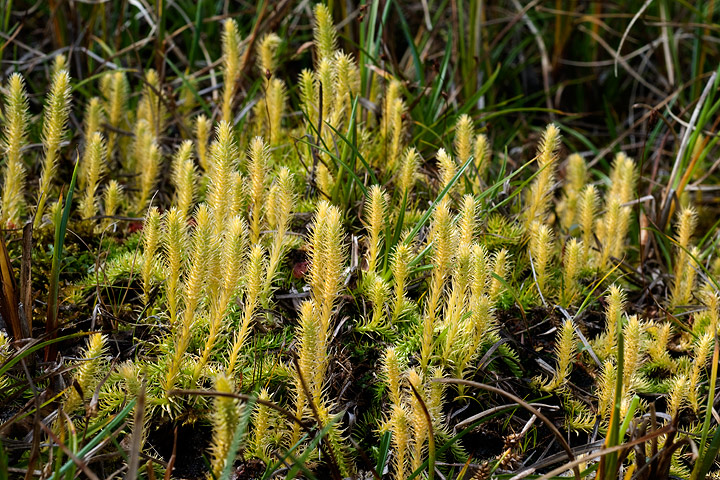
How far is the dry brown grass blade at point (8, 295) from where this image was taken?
169cm

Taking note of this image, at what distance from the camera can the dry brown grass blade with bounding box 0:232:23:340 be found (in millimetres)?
1687

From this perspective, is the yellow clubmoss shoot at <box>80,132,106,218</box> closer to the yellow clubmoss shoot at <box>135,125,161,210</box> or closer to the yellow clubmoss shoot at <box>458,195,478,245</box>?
the yellow clubmoss shoot at <box>135,125,161,210</box>

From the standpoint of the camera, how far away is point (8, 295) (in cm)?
170

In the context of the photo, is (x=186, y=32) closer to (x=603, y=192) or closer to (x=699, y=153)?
(x=603, y=192)

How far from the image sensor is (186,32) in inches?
160

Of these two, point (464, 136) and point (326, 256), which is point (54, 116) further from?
point (464, 136)

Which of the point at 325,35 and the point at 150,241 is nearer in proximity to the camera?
the point at 150,241

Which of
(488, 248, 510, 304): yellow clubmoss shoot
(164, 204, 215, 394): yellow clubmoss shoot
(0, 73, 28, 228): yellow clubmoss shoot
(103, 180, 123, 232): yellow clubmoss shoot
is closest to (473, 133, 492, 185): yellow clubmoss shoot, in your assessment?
(488, 248, 510, 304): yellow clubmoss shoot

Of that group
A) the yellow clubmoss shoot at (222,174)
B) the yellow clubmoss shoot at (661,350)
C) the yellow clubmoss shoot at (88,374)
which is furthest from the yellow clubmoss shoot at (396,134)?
the yellow clubmoss shoot at (88,374)

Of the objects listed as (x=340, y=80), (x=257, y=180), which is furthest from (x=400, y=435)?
(x=340, y=80)

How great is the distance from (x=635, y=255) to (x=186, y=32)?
2.88 meters

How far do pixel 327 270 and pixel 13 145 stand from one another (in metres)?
1.18

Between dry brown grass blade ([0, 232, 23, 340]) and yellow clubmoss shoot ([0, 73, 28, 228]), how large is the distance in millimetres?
403

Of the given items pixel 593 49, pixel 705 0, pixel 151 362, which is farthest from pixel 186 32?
pixel 705 0
